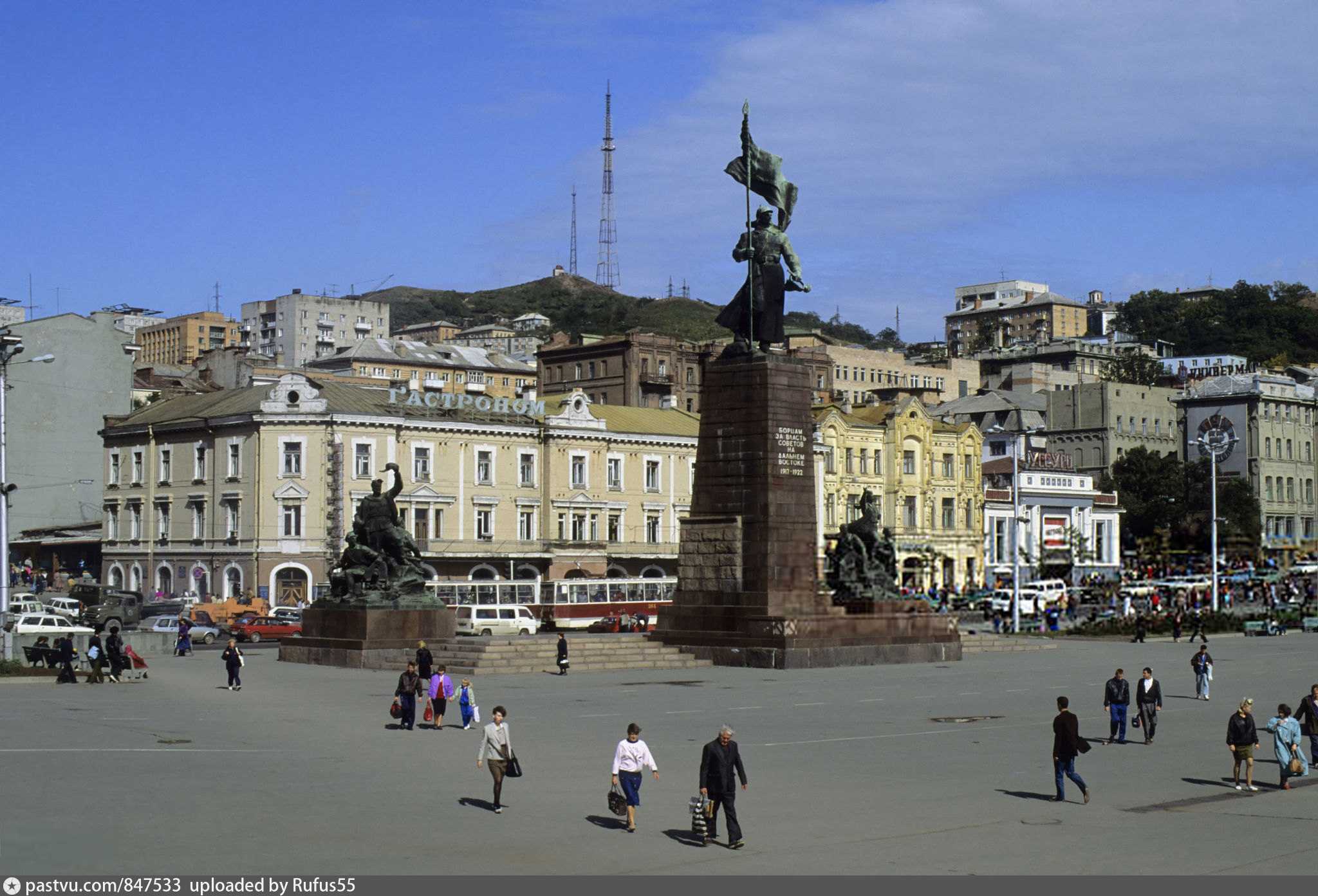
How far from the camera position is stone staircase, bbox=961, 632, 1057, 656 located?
52188 mm

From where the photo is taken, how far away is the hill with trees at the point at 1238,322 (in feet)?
521

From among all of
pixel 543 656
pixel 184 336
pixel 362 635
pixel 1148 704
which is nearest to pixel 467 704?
pixel 1148 704

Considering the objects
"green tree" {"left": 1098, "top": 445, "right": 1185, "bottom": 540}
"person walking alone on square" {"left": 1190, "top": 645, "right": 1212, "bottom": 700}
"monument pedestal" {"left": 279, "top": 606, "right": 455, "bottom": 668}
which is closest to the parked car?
"monument pedestal" {"left": 279, "top": 606, "right": 455, "bottom": 668}

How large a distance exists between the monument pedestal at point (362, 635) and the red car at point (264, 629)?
14645 mm

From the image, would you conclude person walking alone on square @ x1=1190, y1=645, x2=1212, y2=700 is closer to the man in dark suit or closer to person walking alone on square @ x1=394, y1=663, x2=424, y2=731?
person walking alone on square @ x1=394, y1=663, x2=424, y2=731

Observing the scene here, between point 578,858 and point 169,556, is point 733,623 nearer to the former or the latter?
point 578,858

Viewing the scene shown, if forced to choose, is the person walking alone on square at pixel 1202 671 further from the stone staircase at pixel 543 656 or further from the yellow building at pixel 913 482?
the yellow building at pixel 913 482

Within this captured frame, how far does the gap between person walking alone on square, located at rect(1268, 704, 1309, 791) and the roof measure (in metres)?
164

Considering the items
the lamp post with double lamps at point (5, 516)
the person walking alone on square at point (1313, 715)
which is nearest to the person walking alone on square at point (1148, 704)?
the person walking alone on square at point (1313, 715)

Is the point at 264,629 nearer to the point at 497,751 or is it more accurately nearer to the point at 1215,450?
the point at 497,751

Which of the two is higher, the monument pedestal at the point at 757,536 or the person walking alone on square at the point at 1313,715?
the monument pedestal at the point at 757,536

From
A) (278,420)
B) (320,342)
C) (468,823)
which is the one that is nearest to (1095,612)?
(278,420)

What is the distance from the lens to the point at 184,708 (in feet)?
99.2

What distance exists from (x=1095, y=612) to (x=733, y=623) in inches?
1162
